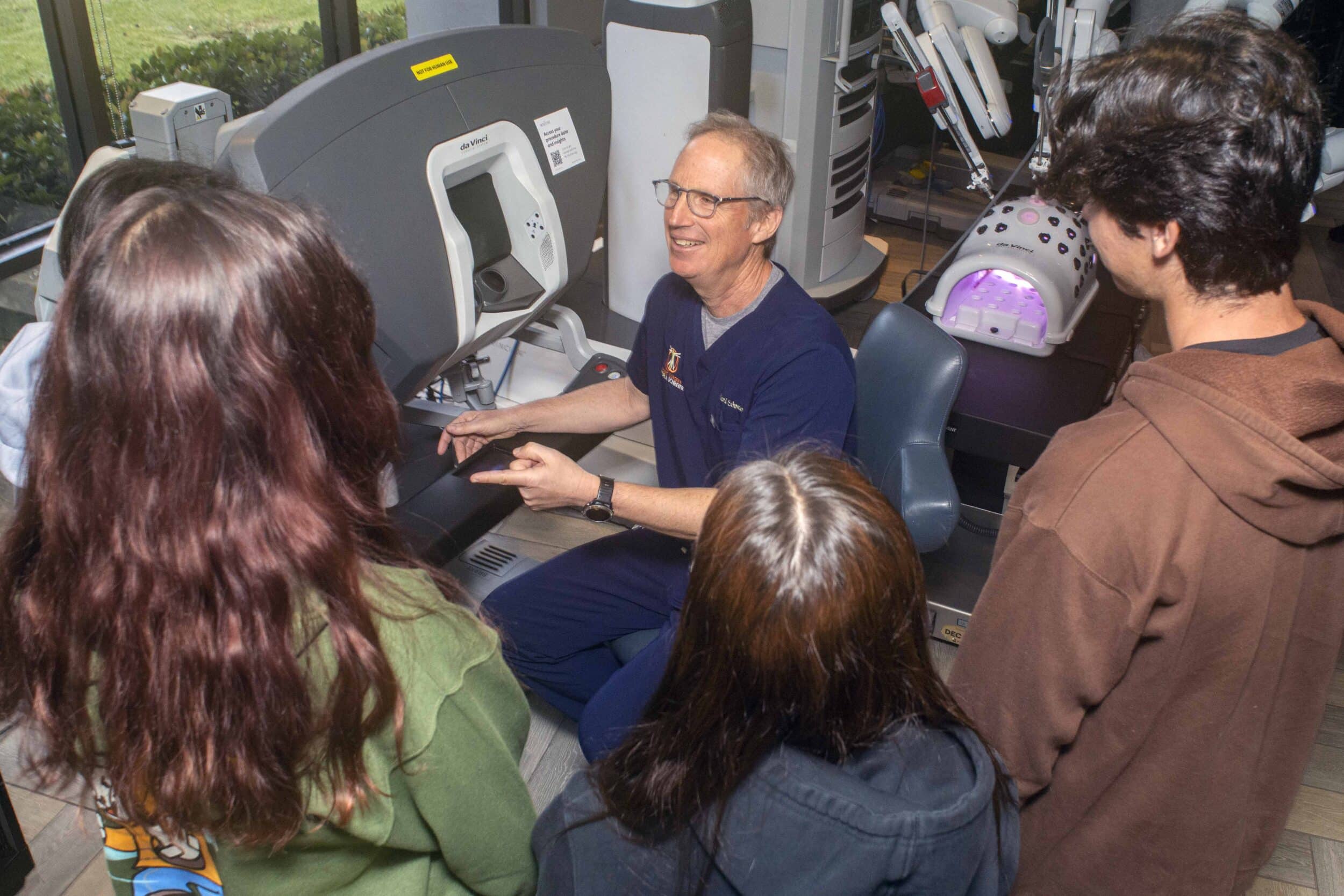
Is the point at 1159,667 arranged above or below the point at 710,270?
below

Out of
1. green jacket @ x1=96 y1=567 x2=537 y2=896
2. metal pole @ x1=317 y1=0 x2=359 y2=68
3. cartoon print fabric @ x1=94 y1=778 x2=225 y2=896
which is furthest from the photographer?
metal pole @ x1=317 y1=0 x2=359 y2=68

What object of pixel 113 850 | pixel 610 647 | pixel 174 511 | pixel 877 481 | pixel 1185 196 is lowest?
pixel 610 647

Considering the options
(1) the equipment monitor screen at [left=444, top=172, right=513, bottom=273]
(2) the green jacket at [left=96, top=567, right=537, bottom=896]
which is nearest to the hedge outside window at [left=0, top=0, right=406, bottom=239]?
(1) the equipment monitor screen at [left=444, top=172, right=513, bottom=273]

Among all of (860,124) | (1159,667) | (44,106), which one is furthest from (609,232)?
(1159,667)

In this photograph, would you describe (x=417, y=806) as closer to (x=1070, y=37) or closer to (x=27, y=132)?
(x=1070, y=37)

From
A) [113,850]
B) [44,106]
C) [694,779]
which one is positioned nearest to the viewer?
[694,779]

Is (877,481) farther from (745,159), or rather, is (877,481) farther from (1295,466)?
(1295,466)

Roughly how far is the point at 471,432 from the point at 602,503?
360 millimetres

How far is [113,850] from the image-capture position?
0.91m

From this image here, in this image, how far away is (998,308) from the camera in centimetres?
225

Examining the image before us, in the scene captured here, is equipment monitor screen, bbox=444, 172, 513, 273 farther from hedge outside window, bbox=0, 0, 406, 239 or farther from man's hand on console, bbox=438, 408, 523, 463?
hedge outside window, bbox=0, 0, 406, 239

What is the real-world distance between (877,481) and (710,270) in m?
0.48

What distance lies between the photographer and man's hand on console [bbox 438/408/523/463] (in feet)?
5.89

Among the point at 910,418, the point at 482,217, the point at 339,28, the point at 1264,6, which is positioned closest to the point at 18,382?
the point at 482,217
